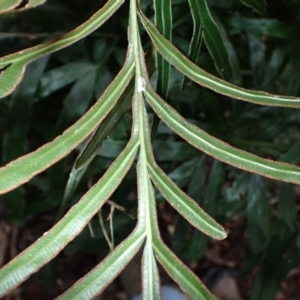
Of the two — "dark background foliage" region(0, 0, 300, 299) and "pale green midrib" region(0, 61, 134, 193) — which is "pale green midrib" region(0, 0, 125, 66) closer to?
"pale green midrib" region(0, 61, 134, 193)

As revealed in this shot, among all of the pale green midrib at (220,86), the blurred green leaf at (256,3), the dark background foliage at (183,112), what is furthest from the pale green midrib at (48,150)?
the dark background foliage at (183,112)

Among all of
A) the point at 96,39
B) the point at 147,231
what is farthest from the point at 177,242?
the point at 147,231

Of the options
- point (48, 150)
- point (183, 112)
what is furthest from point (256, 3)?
point (183, 112)

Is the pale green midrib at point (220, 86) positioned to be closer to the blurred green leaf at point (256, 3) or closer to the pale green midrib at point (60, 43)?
the pale green midrib at point (60, 43)

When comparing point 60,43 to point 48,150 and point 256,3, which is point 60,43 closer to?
point 48,150

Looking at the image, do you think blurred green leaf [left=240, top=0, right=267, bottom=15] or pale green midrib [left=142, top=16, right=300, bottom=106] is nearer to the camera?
pale green midrib [left=142, top=16, right=300, bottom=106]

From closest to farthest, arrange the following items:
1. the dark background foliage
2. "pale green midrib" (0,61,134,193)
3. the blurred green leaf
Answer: "pale green midrib" (0,61,134,193) < the blurred green leaf < the dark background foliage

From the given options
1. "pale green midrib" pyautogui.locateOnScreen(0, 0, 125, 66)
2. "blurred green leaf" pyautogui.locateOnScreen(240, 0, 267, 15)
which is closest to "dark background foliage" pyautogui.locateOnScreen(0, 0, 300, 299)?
"blurred green leaf" pyautogui.locateOnScreen(240, 0, 267, 15)

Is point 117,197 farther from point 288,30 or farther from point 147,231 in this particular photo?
point 147,231
